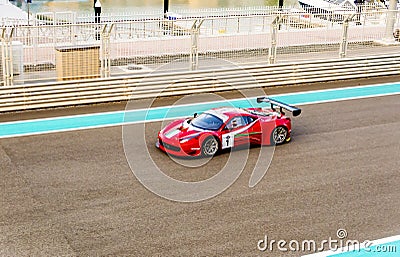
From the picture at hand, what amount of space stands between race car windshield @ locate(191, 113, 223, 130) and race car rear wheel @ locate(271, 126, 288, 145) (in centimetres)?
163

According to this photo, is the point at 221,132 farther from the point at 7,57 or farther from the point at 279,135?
the point at 7,57

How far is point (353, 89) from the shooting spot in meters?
23.4

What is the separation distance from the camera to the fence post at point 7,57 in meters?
18.8

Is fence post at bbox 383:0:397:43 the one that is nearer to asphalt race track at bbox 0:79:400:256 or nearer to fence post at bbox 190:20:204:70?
fence post at bbox 190:20:204:70

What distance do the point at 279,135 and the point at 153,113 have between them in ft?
15.2

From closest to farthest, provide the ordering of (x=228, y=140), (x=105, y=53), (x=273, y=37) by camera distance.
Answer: (x=228, y=140)
(x=105, y=53)
(x=273, y=37)

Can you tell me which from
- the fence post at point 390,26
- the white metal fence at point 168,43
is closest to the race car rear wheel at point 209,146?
the white metal fence at point 168,43

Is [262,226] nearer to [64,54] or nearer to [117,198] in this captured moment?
[117,198]

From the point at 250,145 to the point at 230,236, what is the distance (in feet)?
16.1

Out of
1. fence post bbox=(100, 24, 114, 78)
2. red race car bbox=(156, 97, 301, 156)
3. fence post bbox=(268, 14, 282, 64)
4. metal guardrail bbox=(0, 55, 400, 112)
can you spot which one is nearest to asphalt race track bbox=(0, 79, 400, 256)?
red race car bbox=(156, 97, 301, 156)

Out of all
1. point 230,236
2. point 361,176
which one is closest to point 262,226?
point 230,236

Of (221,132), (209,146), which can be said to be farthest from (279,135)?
(209,146)

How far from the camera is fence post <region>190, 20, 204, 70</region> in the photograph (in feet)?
70.2

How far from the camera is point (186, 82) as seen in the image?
2166 cm
